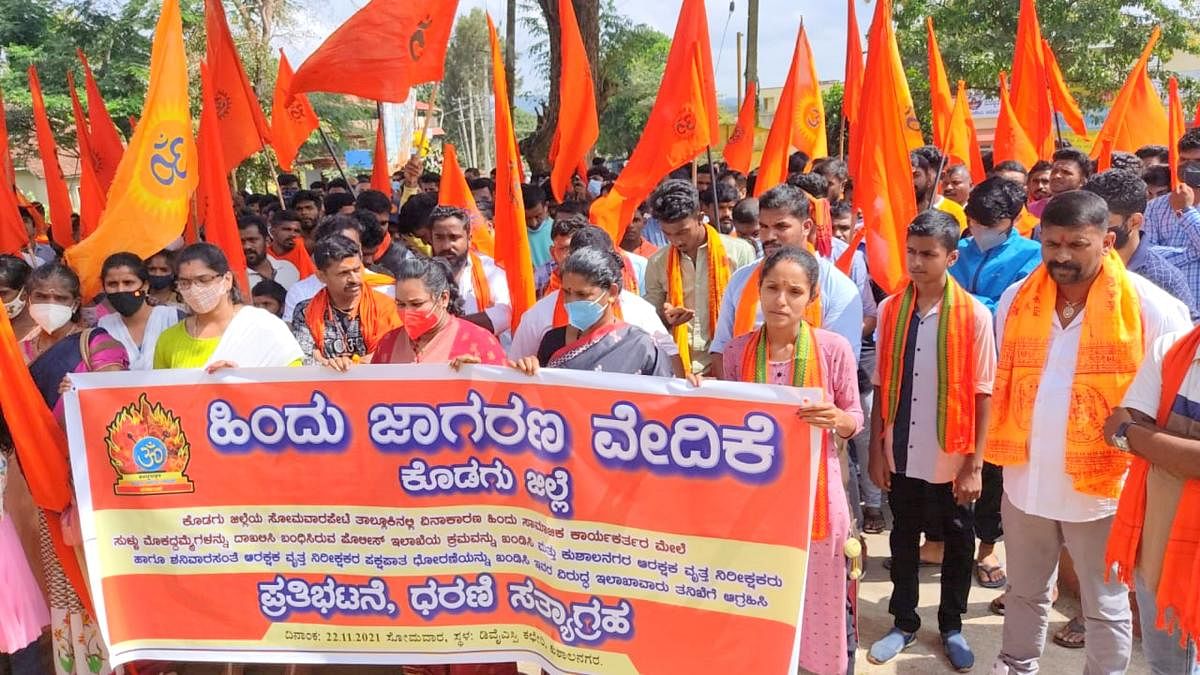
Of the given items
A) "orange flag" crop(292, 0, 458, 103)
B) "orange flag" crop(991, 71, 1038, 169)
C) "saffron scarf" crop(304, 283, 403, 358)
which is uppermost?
"orange flag" crop(292, 0, 458, 103)

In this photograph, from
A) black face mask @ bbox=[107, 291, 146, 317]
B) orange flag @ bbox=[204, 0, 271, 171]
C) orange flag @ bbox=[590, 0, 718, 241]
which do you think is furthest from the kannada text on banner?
orange flag @ bbox=[204, 0, 271, 171]

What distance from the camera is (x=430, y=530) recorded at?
9.93 ft

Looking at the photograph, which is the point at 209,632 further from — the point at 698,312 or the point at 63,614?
the point at 698,312

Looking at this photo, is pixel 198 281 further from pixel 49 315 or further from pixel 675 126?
pixel 675 126

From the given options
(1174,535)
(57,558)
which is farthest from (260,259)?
(1174,535)

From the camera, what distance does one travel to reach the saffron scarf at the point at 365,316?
3992 mm

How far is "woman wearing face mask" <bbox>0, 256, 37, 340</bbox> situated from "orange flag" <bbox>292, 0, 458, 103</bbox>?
1652 millimetres

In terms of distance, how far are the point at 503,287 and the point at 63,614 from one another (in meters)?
2.53

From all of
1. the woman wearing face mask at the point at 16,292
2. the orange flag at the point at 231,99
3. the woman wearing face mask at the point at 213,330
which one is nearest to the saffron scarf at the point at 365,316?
the woman wearing face mask at the point at 213,330

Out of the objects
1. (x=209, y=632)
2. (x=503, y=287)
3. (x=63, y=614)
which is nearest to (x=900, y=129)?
(x=503, y=287)

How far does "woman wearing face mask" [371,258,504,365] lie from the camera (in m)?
3.29

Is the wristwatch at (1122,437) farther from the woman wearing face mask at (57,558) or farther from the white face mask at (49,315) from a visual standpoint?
the white face mask at (49,315)

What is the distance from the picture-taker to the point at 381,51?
4.99m

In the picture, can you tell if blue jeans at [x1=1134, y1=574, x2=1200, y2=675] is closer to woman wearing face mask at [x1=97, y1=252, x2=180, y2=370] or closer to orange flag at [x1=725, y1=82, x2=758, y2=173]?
woman wearing face mask at [x1=97, y1=252, x2=180, y2=370]
